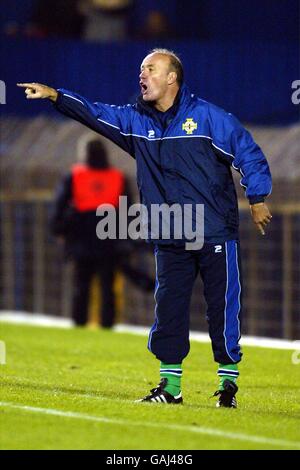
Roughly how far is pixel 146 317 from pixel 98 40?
5.95 metres

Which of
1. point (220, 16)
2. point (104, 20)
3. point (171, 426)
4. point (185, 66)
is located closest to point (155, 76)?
point (171, 426)

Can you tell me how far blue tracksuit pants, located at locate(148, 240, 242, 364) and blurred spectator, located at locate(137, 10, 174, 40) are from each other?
14.3 m

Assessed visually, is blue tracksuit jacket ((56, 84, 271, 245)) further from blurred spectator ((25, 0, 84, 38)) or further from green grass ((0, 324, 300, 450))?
blurred spectator ((25, 0, 84, 38))

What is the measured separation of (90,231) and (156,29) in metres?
7.16

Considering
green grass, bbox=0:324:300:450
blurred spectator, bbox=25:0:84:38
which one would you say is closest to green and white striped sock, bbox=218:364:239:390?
green grass, bbox=0:324:300:450

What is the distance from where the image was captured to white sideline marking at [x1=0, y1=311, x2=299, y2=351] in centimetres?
1669

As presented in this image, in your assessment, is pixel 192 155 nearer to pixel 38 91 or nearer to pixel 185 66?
pixel 38 91

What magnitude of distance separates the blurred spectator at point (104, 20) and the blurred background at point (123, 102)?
0.02 meters

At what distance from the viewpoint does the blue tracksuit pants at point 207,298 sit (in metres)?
10.8

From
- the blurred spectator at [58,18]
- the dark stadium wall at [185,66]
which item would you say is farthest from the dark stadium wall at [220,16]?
the dark stadium wall at [185,66]

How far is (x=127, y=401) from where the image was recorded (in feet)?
35.7

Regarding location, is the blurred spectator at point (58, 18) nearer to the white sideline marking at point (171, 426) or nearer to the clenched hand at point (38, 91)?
the clenched hand at point (38, 91)

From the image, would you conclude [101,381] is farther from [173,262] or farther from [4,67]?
[4,67]

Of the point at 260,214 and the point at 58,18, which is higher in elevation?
the point at 58,18
